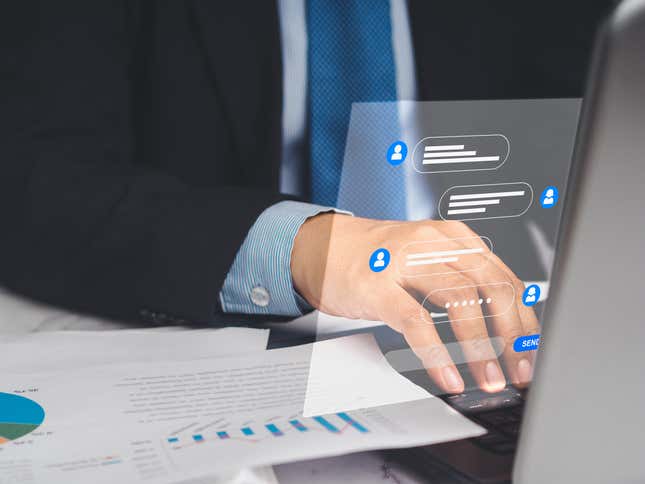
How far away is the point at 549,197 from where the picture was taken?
0.35m

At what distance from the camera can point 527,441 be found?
0.28 metres

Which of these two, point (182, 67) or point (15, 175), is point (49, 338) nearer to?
point (15, 175)

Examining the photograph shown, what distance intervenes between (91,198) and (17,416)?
30cm

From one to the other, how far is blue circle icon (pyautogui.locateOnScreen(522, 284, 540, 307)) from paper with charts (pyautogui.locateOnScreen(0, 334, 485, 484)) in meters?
0.08

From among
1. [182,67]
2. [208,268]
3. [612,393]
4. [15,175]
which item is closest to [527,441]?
[612,393]

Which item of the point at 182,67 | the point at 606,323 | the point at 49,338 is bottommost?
the point at 49,338

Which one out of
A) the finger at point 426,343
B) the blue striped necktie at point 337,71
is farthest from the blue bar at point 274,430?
the blue striped necktie at point 337,71

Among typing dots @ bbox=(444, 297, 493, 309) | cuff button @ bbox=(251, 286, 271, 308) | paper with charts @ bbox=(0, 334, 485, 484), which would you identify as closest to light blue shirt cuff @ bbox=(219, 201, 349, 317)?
cuff button @ bbox=(251, 286, 271, 308)

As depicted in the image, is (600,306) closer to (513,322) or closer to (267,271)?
(513,322)

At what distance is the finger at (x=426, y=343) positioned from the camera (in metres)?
0.37

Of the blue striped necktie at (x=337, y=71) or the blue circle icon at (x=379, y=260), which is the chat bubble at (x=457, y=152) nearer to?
the blue circle icon at (x=379, y=260)

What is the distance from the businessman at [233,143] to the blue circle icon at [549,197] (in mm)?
45

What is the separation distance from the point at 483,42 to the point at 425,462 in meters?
0.75

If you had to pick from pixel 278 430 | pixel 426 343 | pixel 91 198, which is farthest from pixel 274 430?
pixel 91 198
